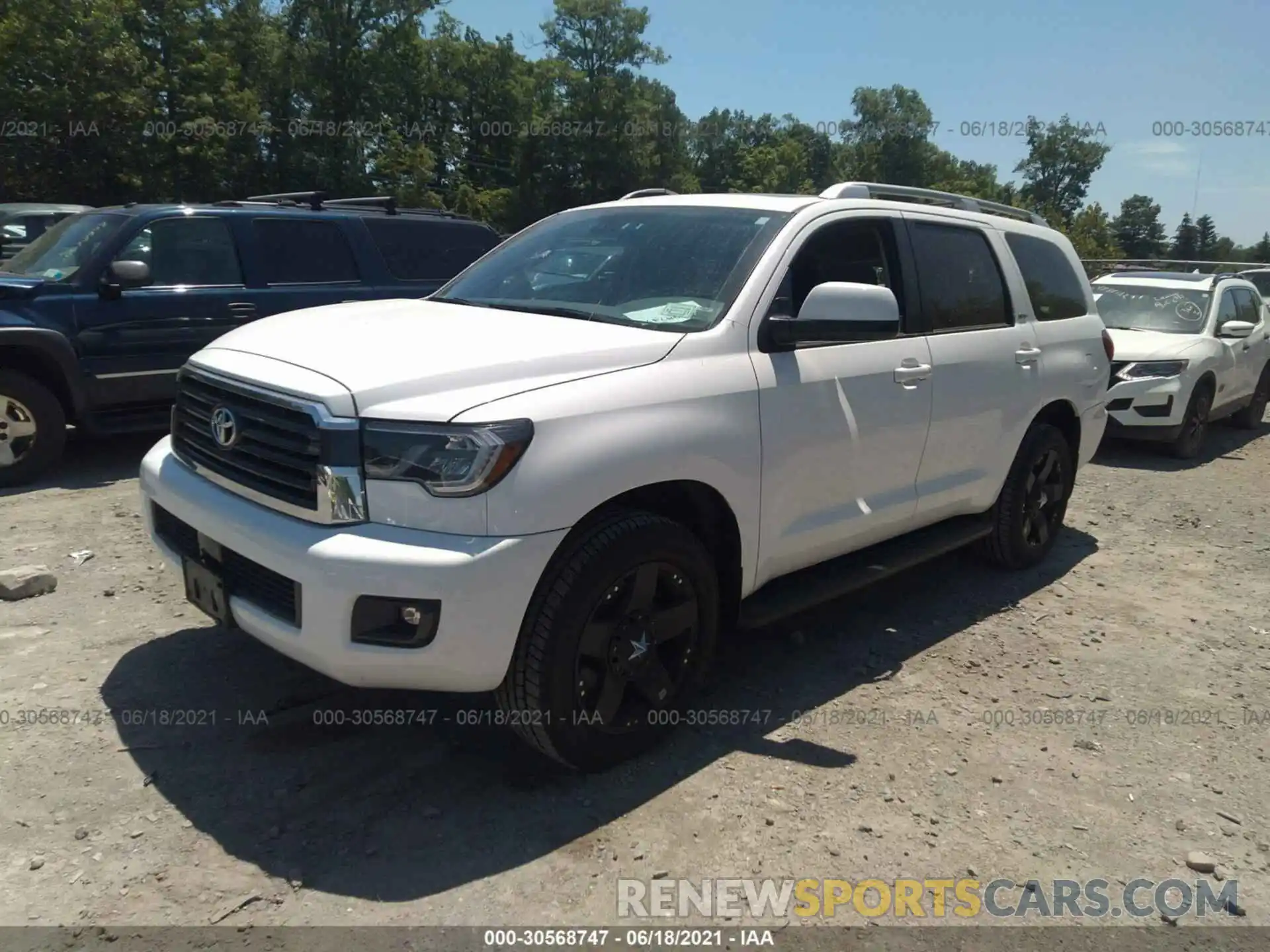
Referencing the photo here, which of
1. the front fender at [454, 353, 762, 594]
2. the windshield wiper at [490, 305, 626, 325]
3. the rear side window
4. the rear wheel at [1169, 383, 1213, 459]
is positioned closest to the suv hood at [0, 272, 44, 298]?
the windshield wiper at [490, 305, 626, 325]

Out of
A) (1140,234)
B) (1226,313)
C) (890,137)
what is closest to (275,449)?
(1226,313)

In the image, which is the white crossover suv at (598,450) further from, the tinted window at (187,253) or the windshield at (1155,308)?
the windshield at (1155,308)

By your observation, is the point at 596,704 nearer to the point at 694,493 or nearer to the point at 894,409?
the point at 694,493

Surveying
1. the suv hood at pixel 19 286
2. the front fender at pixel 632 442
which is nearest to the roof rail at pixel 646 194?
the front fender at pixel 632 442

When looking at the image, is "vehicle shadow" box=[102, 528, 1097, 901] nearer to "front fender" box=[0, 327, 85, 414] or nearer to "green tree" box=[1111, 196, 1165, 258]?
"front fender" box=[0, 327, 85, 414]

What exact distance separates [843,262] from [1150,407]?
20.4ft

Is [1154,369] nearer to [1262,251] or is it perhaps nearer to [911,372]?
[911,372]

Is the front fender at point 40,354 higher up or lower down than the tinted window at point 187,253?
lower down

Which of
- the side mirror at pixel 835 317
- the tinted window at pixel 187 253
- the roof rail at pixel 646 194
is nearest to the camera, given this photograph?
the side mirror at pixel 835 317

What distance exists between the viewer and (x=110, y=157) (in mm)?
25203

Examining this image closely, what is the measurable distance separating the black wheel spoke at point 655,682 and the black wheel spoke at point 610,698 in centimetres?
8

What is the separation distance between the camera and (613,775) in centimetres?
323

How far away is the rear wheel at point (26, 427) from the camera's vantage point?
621 centimetres

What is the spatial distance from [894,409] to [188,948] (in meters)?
3.13
